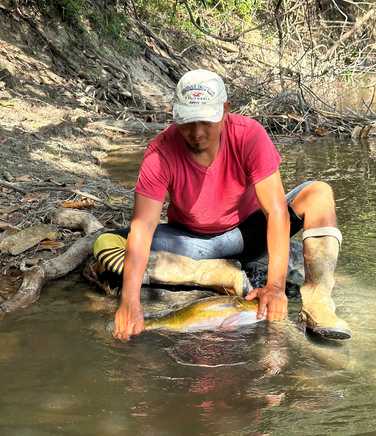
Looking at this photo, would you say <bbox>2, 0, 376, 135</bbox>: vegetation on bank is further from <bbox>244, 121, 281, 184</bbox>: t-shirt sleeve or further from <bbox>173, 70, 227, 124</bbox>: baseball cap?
<bbox>173, 70, 227, 124</bbox>: baseball cap

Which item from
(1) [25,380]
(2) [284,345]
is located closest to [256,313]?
(2) [284,345]

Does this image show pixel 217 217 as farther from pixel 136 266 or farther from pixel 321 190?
pixel 136 266

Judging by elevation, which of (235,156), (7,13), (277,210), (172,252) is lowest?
(172,252)

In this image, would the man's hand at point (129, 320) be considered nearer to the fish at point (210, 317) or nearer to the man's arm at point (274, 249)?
the fish at point (210, 317)

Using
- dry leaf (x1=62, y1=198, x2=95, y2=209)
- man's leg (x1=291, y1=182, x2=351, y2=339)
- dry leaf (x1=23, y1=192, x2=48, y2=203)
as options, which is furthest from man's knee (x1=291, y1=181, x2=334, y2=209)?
dry leaf (x1=23, y1=192, x2=48, y2=203)

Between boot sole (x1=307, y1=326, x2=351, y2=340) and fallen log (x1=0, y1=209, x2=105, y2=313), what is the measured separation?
1.48 m

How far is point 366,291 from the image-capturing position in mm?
3562

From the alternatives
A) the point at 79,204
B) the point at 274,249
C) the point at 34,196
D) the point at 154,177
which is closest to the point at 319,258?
the point at 274,249

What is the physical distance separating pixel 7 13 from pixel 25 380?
376 inches

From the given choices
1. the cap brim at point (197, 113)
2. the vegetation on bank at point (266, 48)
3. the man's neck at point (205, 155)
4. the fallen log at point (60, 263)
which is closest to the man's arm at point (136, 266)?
the man's neck at point (205, 155)

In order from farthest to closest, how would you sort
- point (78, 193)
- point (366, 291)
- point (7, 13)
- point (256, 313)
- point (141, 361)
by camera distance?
point (7, 13) → point (78, 193) → point (366, 291) → point (256, 313) → point (141, 361)

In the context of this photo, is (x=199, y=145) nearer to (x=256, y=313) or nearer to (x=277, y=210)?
(x=277, y=210)

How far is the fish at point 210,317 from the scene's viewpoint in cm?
306

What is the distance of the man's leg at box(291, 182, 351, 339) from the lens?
9.64ft
